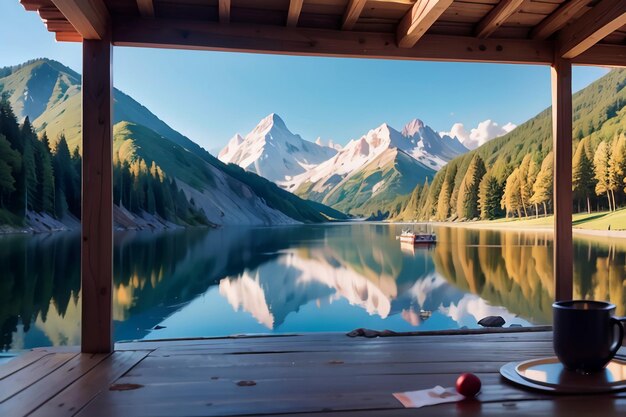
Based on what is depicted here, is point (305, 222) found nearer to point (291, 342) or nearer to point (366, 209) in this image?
point (366, 209)

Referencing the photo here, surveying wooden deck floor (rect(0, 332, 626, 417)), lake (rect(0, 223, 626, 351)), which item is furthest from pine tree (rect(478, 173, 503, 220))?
wooden deck floor (rect(0, 332, 626, 417))

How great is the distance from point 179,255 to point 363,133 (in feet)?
383

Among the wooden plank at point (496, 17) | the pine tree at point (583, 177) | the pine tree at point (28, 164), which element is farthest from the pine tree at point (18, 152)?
the pine tree at point (583, 177)

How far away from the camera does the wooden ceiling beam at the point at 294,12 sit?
243cm

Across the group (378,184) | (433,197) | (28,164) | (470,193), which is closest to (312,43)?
(28,164)

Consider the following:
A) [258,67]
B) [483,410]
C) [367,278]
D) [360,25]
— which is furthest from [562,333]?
[258,67]

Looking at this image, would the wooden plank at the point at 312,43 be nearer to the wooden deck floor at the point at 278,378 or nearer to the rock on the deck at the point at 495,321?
the wooden deck floor at the point at 278,378

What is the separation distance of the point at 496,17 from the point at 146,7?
1.76 metres

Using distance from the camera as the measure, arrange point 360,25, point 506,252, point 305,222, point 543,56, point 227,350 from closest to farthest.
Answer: point 227,350 < point 360,25 < point 543,56 < point 506,252 < point 305,222

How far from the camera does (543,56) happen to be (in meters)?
2.92

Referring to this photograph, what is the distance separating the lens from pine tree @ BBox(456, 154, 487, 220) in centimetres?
5775

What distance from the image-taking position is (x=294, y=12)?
2.52 metres

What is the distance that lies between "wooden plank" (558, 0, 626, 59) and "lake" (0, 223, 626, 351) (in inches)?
593

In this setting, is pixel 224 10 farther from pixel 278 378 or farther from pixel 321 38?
pixel 278 378
